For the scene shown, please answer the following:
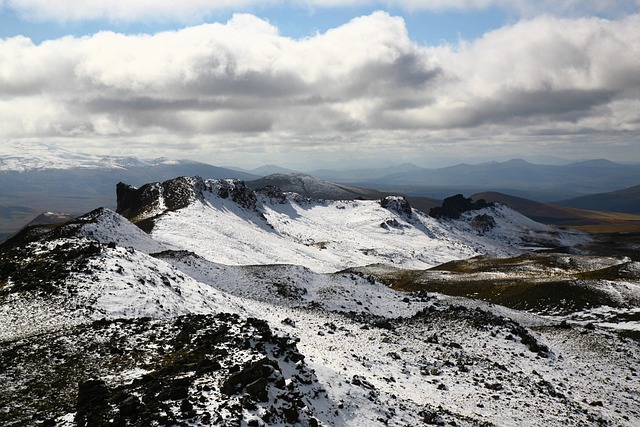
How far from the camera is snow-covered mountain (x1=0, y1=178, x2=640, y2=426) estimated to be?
1503cm

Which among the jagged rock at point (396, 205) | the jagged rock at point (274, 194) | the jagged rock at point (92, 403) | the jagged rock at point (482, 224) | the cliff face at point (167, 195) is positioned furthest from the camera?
the jagged rock at point (482, 224)

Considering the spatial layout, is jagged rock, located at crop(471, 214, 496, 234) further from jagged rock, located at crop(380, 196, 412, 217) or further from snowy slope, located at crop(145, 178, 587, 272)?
jagged rock, located at crop(380, 196, 412, 217)

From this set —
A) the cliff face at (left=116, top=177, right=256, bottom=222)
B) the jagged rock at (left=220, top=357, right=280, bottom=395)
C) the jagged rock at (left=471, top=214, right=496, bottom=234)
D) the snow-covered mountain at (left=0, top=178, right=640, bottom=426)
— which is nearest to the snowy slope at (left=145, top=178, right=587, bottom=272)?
the cliff face at (left=116, top=177, right=256, bottom=222)

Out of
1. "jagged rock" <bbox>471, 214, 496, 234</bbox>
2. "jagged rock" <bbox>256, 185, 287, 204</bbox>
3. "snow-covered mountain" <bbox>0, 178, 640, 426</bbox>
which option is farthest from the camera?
"jagged rock" <bbox>471, 214, 496, 234</bbox>

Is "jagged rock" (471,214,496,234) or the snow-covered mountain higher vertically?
the snow-covered mountain

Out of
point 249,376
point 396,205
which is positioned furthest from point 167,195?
point 249,376

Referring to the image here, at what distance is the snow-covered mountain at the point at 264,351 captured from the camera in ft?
49.3

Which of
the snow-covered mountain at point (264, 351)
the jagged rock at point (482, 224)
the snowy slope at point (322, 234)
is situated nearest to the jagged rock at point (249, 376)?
the snow-covered mountain at point (264, 351)

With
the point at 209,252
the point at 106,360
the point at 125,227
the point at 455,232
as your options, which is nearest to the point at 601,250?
the point at 455,232

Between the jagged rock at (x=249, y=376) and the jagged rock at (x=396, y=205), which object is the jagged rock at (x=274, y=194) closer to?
the jagged rock at (x=396, y=205)

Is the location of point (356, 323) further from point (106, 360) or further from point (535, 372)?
point (106, 360)

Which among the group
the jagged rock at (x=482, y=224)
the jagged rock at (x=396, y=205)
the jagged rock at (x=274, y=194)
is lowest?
the jagged rock at (x=482, y=224)

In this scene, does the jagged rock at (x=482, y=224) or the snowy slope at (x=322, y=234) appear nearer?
the snowy slope at (x=322, y=234)

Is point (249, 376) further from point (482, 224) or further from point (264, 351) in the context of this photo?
point (482, 224)
